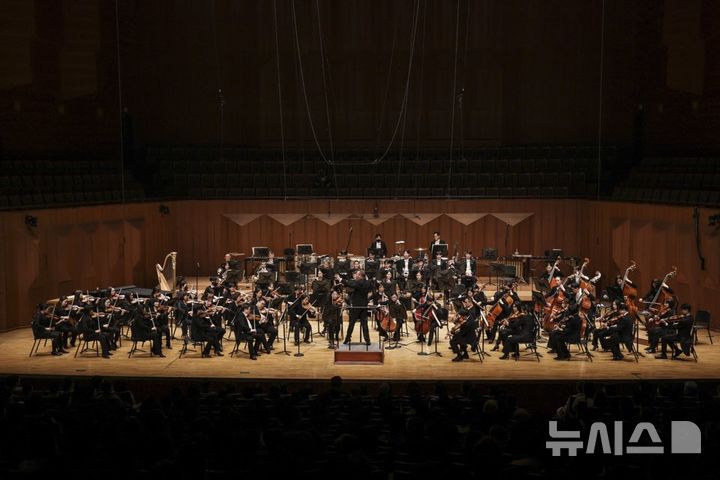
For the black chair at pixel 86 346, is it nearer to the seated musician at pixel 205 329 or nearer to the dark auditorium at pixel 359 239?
the dark auditorium at pixel 359 239

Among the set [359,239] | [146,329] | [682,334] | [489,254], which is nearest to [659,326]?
[682,334]

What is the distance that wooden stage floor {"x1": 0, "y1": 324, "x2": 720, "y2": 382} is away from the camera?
12.9 m

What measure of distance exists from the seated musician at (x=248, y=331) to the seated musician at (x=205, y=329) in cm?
40

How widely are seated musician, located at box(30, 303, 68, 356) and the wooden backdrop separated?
2.72 meters

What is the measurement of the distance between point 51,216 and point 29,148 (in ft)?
9.73

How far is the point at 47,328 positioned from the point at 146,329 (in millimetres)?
2037

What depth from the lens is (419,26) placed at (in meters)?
25.7

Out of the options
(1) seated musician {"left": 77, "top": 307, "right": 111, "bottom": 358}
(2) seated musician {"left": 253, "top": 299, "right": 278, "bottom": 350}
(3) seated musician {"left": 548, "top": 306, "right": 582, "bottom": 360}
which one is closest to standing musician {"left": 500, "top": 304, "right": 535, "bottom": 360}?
(3) seated musician {"left": 548, "top": 306, "right": 582, "bottom": 360}

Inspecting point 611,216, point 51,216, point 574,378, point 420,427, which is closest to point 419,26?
point 611,216

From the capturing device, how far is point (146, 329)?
14.5 metres

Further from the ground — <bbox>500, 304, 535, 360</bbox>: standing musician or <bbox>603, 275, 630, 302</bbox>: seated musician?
<bbox>603, 275, 630, 302</bbox>: seated musician

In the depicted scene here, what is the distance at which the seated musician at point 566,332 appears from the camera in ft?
46.4

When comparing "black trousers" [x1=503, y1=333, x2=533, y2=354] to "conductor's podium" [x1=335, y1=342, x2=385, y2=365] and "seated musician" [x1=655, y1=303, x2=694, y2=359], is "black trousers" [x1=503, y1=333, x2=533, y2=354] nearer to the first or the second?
"conductor's podium" [x1=335, y1=342, x2=385, y2=365]

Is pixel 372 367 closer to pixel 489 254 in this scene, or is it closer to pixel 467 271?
pixel 467 271
